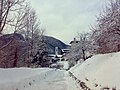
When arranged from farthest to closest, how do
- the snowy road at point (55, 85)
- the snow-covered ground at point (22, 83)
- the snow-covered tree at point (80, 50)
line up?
the snow-covered tree at point (80, 50)
the snowy road at point (55, 85)
the snow-covered ground at point (22, 83)

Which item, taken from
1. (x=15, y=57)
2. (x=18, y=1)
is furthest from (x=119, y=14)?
(x=15, y=57)

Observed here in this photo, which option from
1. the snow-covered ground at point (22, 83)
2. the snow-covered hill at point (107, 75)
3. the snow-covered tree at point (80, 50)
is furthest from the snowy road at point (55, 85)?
the snow-covered tree at point (80, 50)

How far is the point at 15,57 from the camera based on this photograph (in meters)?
34.2

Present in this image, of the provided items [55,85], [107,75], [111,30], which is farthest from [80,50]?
[107,75]

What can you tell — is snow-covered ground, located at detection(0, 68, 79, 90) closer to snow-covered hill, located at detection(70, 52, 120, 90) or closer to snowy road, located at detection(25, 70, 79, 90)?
snowy road, located at detection(25, 70, 79, 90)

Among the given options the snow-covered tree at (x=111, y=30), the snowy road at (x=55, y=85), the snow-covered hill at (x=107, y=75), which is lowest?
the snowy road at (x=55, y=85)

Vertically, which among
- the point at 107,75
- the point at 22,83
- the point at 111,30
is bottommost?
the point at 22,83

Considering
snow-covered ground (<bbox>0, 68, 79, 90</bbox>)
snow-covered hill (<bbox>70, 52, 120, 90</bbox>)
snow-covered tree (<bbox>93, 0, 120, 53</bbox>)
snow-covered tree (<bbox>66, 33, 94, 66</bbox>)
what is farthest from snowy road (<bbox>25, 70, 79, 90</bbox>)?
snow-covered tree (<bbox>66, 33, 94, 66</bbox>)

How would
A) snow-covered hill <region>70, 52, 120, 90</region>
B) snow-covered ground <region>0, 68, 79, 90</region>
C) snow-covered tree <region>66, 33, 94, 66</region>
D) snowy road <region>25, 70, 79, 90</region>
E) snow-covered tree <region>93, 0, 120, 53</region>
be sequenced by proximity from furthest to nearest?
1. snow-covered tree <region>66, 33, 94, 66</region>
2. snow-covered tree <region>93, 0, 120, 53</region>
3. snowy road <region>25, 70, 79, 90</region>
4. snow-covered ground <region>0, 68, 79, 90</region>
5. snow-covered hill <region>70, 52, 120, 90</region>

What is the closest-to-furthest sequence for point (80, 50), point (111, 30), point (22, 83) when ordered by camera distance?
1. point (22, 83)
2. point (111, 30)
3. point (80, 50)

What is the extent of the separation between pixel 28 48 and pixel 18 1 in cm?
1780

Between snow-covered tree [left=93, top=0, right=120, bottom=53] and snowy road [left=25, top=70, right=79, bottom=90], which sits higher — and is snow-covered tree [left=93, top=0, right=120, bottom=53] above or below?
above

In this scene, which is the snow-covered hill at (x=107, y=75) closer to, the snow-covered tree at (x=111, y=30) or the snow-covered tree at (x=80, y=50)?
the snow-covered tree at (x=111, y=30)

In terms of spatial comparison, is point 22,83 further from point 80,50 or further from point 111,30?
point 80,50
